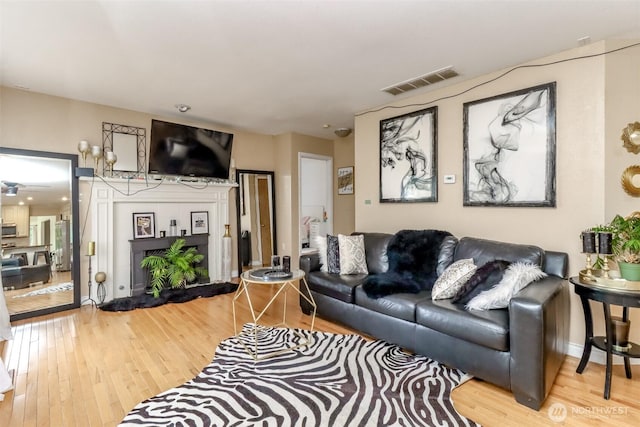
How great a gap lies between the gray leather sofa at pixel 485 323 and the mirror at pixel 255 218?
2.57 m

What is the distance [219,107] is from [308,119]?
1286mm

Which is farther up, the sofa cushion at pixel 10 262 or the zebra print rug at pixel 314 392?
the sofa cushion at pixel 10 262

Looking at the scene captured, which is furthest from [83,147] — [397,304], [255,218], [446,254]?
[446,254]

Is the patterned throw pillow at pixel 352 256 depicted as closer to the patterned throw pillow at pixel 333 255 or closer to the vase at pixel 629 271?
the patterned throw pillow at pixel 333 255

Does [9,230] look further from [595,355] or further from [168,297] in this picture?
[595,355]

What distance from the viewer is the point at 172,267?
4.23m

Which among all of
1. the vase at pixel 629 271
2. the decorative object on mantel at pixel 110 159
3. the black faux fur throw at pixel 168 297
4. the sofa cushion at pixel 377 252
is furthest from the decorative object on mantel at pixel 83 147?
the vase at pixel 629 271

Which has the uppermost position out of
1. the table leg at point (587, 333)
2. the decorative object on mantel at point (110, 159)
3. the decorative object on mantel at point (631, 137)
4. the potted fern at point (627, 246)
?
the decorative object on mantel at point (110, 159)

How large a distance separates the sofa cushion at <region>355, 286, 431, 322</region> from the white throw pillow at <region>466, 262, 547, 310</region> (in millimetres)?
410

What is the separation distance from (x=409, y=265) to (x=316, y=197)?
330 cm

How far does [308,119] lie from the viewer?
467 cm

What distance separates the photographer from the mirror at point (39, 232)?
3344 millimetres

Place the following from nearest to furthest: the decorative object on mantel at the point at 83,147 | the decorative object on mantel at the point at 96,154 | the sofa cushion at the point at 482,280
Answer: the sofa cushion at the point at 482,280 → the decorative object on mantel at the point at 83,147 → the decorative object on mantel at the point at 96,154

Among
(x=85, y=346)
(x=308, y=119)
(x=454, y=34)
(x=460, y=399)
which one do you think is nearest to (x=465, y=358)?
(x=460, y=399)
